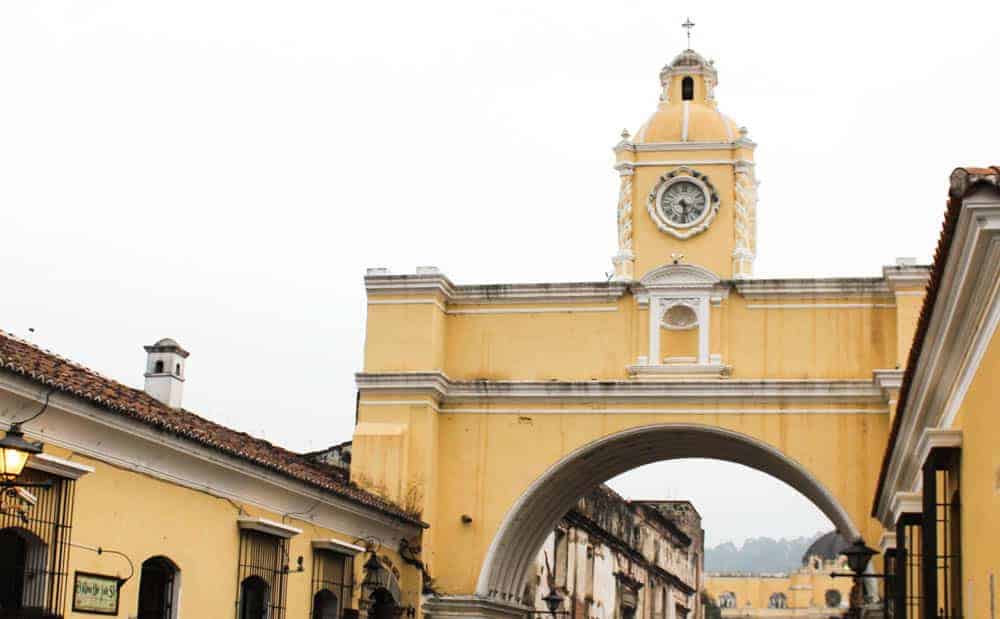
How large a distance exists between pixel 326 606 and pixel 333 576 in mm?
449

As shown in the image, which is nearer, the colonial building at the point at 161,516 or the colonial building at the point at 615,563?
the colonial building at the point at 161,516

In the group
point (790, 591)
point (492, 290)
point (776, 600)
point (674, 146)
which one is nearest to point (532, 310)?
point (492, 290)

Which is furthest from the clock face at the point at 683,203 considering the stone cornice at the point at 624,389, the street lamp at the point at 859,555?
the street lamp at the point at 859,555

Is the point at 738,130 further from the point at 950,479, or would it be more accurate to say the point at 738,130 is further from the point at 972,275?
the point at 972,275

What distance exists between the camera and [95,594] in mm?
14531

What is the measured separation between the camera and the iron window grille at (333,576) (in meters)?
19.7

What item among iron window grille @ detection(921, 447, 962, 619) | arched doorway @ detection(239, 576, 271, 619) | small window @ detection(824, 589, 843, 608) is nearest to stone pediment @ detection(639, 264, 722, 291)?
arched doorway @ detection(239, 576, 271, 619)

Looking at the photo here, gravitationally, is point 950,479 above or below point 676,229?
below

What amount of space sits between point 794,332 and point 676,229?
208cm

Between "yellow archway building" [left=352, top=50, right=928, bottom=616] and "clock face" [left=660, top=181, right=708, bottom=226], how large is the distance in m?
0.02

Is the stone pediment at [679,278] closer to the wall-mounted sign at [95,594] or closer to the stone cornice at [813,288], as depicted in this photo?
the stone cornice at [813,288]

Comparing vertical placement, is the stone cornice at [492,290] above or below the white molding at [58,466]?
above

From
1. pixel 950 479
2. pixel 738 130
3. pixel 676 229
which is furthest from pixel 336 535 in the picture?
pixel 950 479

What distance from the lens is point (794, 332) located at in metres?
22.6
